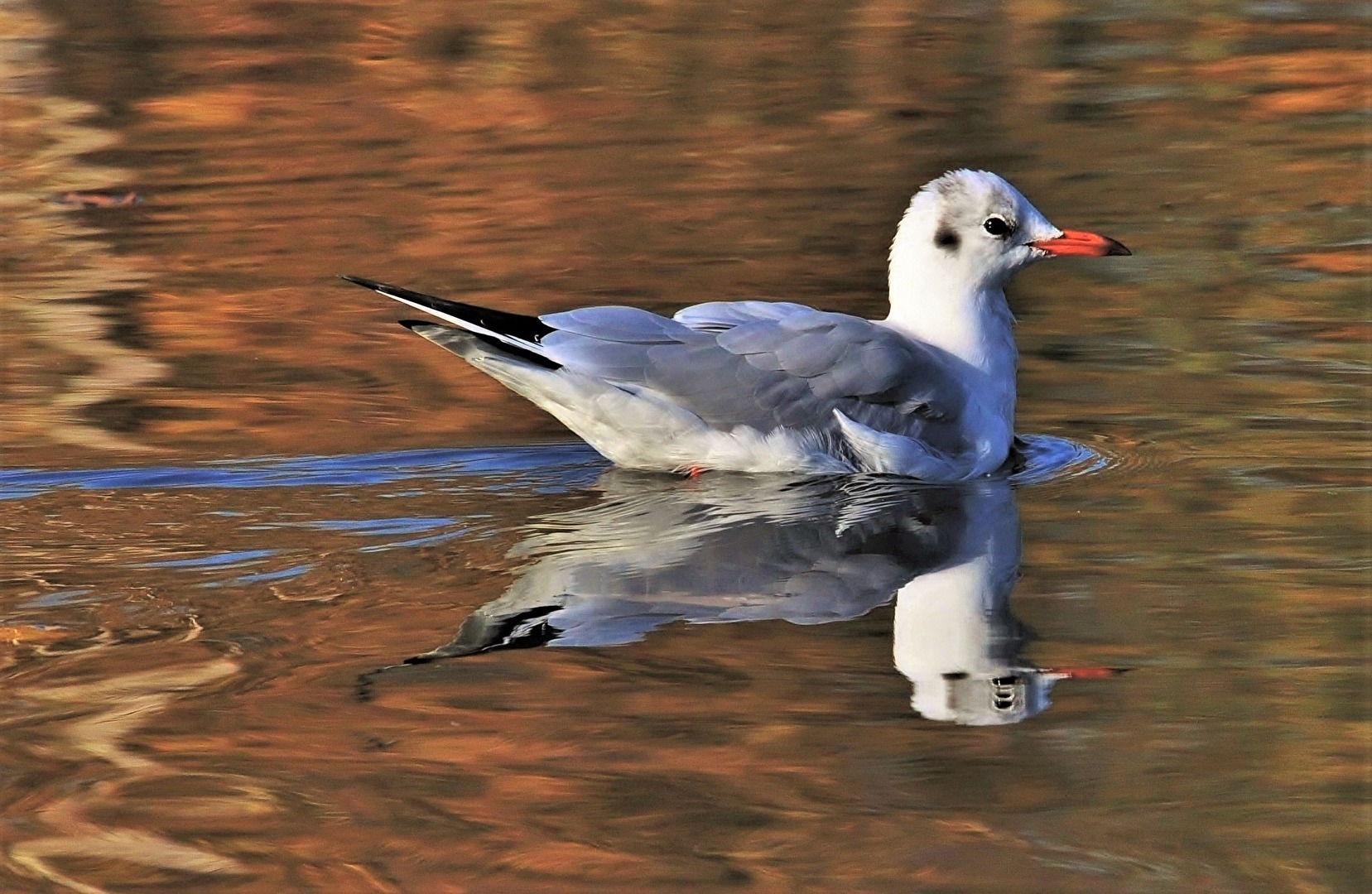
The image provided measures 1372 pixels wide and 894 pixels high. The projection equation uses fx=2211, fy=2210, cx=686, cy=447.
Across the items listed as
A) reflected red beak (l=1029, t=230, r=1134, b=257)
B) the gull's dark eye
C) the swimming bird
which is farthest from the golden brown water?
the gull's dark eye

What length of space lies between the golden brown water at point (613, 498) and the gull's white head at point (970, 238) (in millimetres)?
640

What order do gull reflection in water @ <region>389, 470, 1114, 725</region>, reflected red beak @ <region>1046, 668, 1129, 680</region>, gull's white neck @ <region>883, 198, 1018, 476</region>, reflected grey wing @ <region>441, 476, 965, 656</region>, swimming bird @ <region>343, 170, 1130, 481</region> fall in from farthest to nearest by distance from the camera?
gull's white neck @ <region>883, 198, 1018, 476</region> < swimming bird @ <region>343, 170, 1130, 481</region> < reflected grey wing @ <region>441, 476, 965, 656</region> < gull reflection in water @ <region>389, 470, 1114, 725</region> < reflected red beak @ <region>1046, 668, 1129, 680</region>

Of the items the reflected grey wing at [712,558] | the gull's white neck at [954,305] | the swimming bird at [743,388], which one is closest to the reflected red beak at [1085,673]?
the reflected grey wing at [712,558]

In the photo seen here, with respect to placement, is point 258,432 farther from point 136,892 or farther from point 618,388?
point 136,892

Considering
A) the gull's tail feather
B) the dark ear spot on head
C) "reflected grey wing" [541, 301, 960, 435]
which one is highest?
the dark ear spot on head

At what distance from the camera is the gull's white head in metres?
7.91

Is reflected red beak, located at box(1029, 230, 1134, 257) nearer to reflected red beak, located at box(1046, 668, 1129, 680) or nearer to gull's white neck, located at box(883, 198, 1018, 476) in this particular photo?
gull's white neck, located at box(883, 198, 1018, 476)

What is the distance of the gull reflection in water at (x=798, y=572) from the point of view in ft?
18.1

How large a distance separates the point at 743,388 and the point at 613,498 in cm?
57

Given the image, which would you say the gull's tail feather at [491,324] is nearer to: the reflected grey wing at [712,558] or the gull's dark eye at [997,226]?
the reflected grey wing at [712,558]

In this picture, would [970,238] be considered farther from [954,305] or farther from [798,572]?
[798,572]

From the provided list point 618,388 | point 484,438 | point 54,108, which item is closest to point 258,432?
point 484,438

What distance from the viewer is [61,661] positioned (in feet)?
18.2

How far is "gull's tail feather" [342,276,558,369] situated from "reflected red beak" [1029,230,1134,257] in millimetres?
1876
